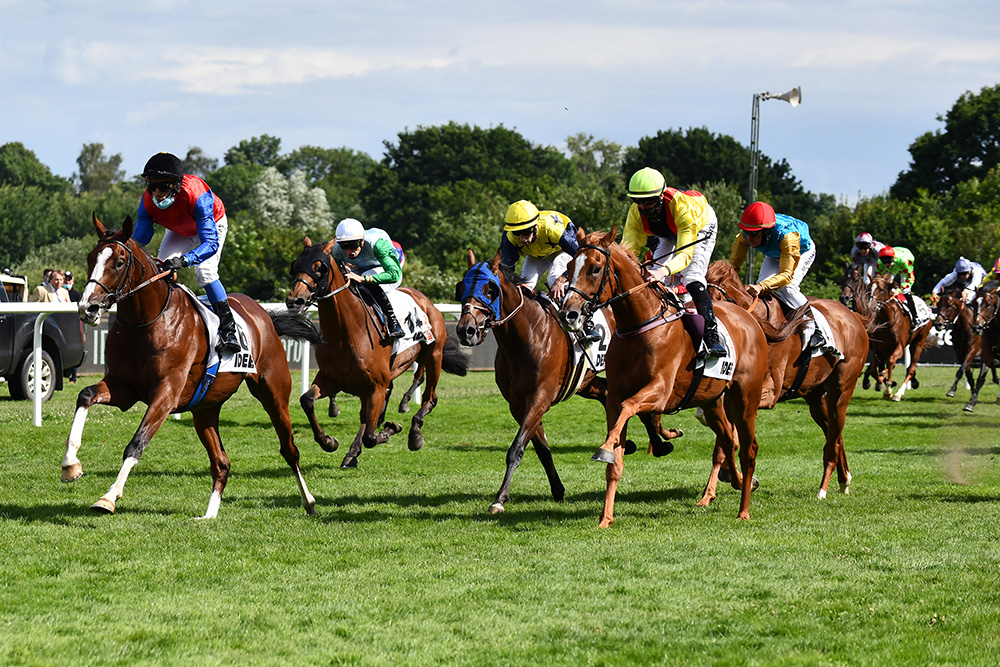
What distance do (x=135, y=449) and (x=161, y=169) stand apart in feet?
6.04

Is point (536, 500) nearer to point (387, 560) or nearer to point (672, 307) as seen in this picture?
point (672, 307)

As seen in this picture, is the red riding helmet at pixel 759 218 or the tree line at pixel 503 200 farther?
the tree line at pixel 503 200

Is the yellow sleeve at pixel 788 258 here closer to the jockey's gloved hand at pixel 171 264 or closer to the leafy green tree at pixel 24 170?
the jockey's gloved hand at pixel 171 264

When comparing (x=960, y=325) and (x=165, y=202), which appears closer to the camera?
(x=165, y=202)

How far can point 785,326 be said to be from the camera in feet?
31.0

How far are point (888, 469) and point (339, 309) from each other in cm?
533

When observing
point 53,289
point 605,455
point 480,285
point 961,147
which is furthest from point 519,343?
point 961,147

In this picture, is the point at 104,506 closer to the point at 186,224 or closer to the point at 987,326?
the point at 186,224

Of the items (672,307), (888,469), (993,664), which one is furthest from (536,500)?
(993,664)

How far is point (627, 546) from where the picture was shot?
7.13 m

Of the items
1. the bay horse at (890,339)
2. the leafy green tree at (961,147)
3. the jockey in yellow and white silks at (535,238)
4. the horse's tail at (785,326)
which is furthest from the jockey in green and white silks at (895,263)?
the leafy green tree at (961,147)

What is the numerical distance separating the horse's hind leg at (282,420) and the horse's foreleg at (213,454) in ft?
1.13

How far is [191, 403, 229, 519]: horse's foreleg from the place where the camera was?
26.9ft

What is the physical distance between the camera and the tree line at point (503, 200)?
4859cm
